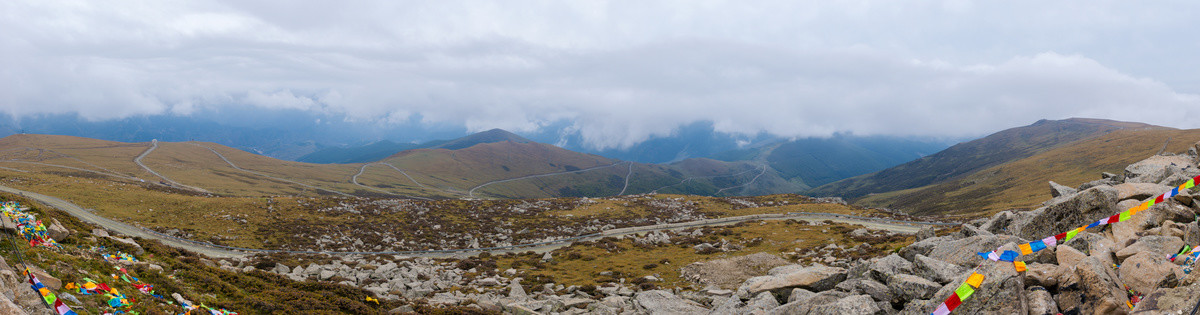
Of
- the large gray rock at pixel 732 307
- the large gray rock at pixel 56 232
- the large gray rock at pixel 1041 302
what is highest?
the large gray rock at pixel 56 232

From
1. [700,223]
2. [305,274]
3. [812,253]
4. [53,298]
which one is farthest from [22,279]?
[700,223]

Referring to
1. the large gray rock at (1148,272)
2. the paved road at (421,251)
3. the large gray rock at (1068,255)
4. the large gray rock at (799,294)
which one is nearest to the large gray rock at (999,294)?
the large gray rock at (1068,255)

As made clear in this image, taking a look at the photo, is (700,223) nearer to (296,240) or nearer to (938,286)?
(296,240)

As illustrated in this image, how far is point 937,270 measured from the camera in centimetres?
1519

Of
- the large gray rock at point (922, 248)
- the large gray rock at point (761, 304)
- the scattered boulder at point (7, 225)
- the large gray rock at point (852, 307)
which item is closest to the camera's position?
the large gray rock at point (852, 307)

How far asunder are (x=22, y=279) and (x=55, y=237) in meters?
8.26

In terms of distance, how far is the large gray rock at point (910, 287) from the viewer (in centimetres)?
1385

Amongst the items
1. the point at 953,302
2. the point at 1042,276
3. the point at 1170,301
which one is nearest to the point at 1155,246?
the point at 1042,276

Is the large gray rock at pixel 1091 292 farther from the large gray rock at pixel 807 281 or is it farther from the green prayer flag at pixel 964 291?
the large gray rock at pixel 807 281

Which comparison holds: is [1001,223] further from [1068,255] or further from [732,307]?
[732,307]

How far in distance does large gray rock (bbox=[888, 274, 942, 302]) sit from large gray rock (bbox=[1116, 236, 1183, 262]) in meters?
4.77

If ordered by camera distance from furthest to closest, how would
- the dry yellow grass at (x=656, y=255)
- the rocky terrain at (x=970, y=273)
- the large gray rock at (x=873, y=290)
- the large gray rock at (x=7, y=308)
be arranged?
1. the dry yellow grass at (x=656, y=255)
2. the large gray rock at (x=873, y=290)
3. the rocky terrain at (x=970, y=273)
4. the large gray rock at (x=7, y=308)

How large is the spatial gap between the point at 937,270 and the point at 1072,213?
28.8ft

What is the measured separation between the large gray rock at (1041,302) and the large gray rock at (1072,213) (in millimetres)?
10011
